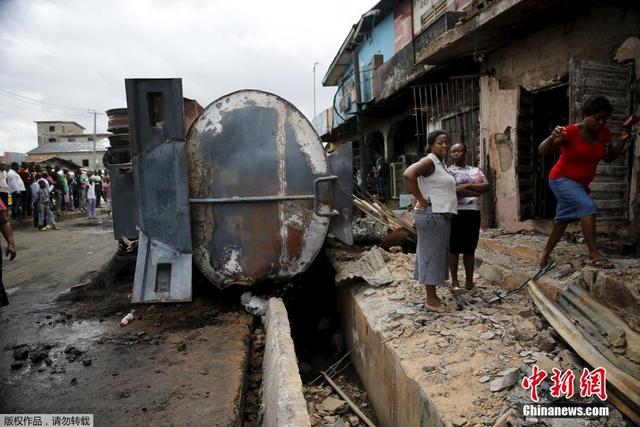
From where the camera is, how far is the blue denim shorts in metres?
3.18

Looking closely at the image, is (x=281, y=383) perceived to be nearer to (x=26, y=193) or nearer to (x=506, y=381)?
(x=506, y=381)

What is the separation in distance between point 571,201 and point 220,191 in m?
2.97

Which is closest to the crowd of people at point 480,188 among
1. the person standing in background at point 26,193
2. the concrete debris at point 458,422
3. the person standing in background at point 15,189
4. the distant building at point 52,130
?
the concrete debris at point 458,422

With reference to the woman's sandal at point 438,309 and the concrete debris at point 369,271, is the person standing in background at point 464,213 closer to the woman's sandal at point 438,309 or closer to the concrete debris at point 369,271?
the woman's sandal at point 438,309

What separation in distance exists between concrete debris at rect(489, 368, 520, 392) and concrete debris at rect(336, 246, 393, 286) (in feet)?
6.16

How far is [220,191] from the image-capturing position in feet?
12.8

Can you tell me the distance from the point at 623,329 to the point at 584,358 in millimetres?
339

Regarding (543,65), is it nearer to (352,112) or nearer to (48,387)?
(48,387)

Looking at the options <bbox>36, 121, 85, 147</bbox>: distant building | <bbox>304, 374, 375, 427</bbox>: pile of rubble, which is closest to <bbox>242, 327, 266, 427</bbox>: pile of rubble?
<bbox>304, 374, 375, 427</bbox>: pile of rubble

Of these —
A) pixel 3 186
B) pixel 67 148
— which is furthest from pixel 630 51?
pixel 67 148

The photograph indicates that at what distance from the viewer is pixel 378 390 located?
10.7 feet

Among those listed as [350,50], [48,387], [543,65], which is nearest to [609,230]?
[543,65]

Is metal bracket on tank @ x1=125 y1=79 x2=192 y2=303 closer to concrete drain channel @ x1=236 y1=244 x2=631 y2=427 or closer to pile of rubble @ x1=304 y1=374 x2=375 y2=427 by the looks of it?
concrete drain channel @ x1=236 y1=244 x2=631 y2=427

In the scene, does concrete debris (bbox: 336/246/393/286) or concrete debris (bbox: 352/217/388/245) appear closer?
concrete debris (bbox: 336/246/393/286)
